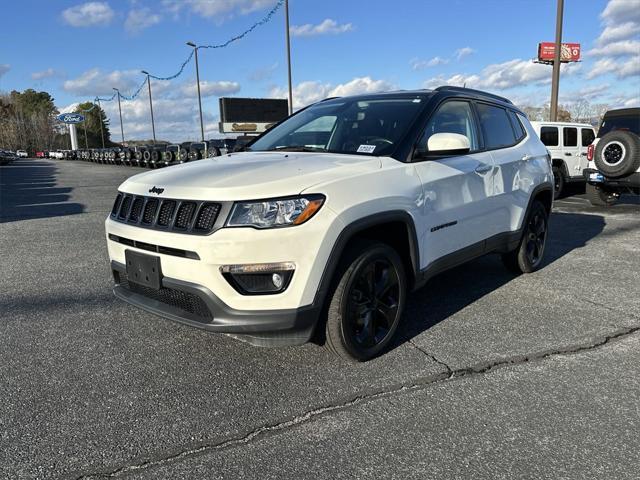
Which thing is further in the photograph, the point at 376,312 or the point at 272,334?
the point at 376,312

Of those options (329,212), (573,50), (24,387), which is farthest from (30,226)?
(573,50)

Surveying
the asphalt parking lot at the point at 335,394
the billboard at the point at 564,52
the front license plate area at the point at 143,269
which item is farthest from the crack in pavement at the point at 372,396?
the billboard at the point at 564,52

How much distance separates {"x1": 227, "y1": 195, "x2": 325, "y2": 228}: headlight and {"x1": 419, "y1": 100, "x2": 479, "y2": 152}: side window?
4.05ft

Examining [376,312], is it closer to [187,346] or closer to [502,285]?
[187,346]

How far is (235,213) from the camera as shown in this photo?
2592 mm

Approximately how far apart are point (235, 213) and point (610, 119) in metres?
9.72

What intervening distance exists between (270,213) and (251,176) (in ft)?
1.01

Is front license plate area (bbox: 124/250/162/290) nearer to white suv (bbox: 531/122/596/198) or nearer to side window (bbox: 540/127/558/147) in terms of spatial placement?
white suv (bbox: 531/122/596/198)

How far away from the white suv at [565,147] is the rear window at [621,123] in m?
1.42

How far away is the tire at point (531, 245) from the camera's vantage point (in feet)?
16.4

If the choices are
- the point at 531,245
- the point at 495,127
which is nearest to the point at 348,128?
the point at 495,127

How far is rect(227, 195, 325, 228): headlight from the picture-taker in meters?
2.59

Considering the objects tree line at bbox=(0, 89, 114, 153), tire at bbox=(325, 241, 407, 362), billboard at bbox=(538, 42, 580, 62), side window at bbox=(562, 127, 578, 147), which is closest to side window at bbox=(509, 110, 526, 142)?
tire at bbox=(325, 241, 407, 362)

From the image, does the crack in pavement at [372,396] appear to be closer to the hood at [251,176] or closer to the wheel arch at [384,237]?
the wheel arch at [384,237]
